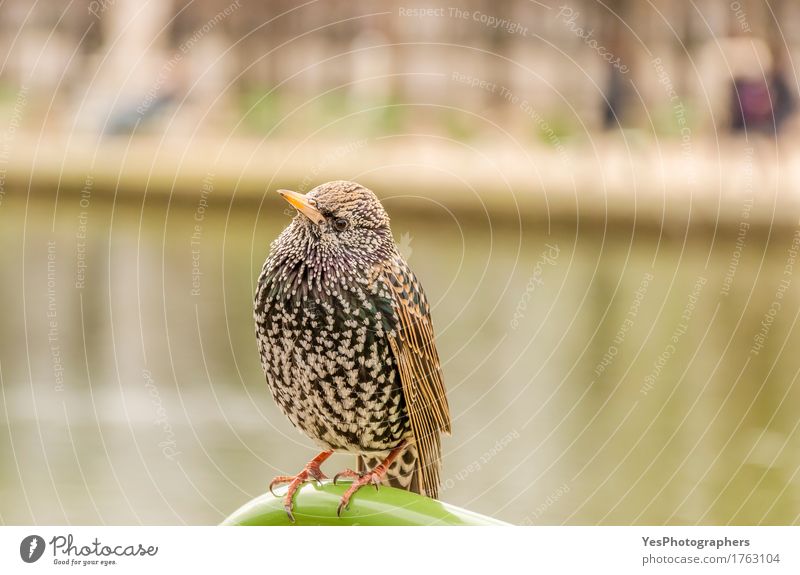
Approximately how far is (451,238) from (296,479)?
796 centimetres

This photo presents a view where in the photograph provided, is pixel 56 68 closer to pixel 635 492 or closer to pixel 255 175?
pixel 255 175

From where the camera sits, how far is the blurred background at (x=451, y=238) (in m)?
8.88

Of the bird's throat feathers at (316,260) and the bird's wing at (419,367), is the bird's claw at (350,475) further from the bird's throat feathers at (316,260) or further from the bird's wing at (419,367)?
the bird's throat feathers at (316,260)

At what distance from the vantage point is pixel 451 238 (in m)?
11.3

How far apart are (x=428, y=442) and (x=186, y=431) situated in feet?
18.9

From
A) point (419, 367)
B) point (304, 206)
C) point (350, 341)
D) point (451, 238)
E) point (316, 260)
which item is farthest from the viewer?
point (451, 238)

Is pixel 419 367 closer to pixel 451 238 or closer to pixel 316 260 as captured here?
pixel 316 260

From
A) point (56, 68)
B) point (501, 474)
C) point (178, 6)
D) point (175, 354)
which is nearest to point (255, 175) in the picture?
point (175, 354)

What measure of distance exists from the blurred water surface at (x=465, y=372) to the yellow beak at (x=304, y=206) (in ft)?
15.4
